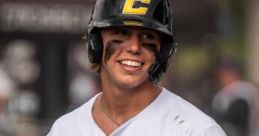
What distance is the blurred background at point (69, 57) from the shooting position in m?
15.7

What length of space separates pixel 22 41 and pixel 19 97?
216 centimetres

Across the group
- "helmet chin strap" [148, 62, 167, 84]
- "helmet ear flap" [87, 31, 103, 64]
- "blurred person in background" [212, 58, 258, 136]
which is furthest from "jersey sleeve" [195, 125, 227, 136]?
"blurred person in background" [212, 58, 258, 136]

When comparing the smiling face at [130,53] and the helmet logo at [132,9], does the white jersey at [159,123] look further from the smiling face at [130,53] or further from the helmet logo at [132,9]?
the helmet logo at [132,9]

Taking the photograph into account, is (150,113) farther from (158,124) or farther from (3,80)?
(3,80)

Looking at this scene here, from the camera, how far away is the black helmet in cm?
491

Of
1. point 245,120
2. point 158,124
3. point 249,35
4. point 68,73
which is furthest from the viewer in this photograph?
point 249,35

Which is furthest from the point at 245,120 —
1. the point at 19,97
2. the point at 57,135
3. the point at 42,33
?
the point at 57,135

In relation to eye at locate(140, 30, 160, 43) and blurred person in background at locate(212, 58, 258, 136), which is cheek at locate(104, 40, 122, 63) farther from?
blurred person in background at locate(212, 58, 258, 136)

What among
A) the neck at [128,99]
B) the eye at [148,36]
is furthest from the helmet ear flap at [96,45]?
the eye at [148,36]

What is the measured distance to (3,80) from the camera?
15953mm

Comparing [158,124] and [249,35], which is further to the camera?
[249,35]

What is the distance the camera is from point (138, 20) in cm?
488

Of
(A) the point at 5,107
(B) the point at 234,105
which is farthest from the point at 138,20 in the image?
(A) the point at 5,107

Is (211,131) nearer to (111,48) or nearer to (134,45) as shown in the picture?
(134,45)
